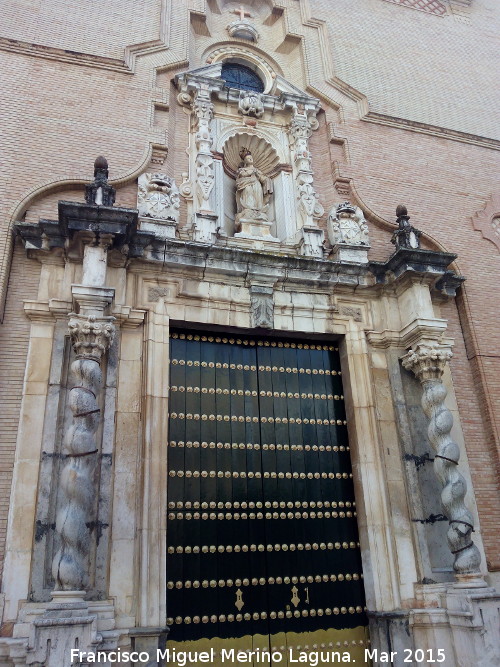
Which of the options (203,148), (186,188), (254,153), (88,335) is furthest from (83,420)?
(254,153)

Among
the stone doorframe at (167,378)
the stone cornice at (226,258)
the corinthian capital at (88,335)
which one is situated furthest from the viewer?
the stone cornice at (226,258)

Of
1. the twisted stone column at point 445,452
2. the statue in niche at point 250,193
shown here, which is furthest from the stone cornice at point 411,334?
the statue in niche at point 250,193

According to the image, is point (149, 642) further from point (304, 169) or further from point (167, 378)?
point (304, 169)

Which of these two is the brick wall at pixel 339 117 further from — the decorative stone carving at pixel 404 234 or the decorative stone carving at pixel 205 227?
the decorative stone carving at pixel 404 234

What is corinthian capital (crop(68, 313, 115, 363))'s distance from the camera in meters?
5.64

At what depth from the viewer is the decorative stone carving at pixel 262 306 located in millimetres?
6793

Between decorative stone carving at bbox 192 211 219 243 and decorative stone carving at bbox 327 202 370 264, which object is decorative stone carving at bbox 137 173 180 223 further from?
decorative stone carving at bbox 327 202 370 264

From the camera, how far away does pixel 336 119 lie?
8.91 m

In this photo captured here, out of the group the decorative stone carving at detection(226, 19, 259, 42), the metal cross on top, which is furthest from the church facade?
the metal cross on top

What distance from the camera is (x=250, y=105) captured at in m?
8.37

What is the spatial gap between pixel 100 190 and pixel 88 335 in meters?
1.79

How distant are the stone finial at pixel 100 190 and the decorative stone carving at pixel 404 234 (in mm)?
3687

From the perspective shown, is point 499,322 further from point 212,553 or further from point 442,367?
point 212,553

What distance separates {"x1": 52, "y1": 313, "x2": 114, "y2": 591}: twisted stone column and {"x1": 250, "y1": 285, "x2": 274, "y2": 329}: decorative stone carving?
181 centimetres
